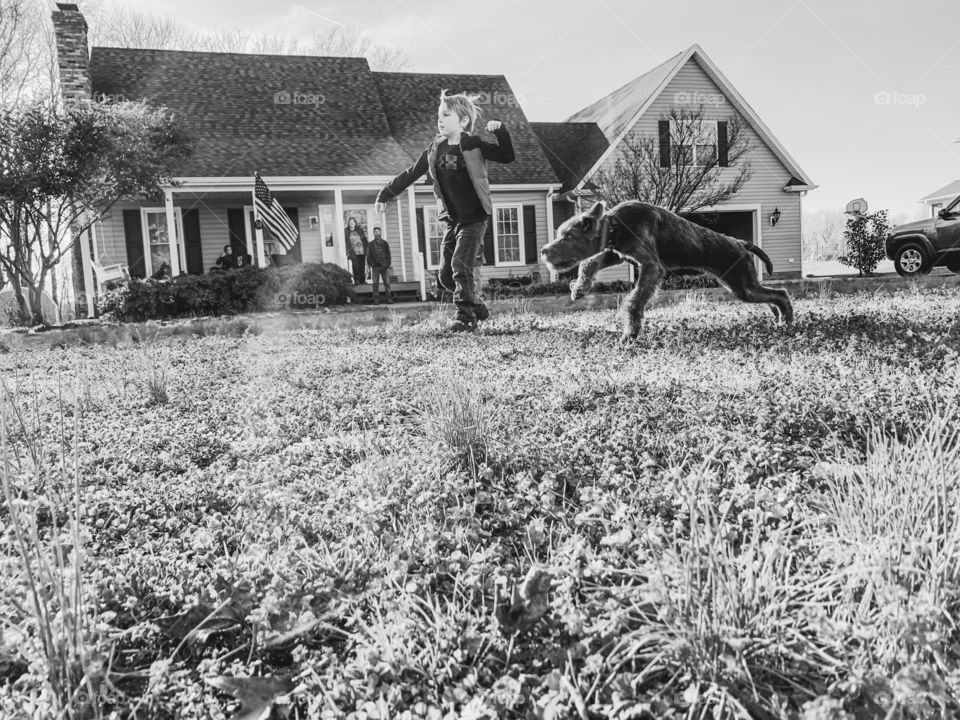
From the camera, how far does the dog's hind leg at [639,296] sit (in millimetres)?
5680

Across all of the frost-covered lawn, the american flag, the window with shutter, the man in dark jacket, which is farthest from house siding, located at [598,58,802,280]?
the frost-covered lawn

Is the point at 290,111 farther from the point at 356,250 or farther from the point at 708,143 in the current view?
the point at 708,143

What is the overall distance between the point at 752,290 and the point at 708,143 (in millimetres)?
17814

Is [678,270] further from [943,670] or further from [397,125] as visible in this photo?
[397,125]

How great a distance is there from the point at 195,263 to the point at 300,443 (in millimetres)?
18668

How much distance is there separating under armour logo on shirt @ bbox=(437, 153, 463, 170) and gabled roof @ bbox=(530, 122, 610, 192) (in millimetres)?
14357

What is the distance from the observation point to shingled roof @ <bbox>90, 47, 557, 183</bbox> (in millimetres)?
19312

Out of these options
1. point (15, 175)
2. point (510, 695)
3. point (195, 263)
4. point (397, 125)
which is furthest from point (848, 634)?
point (397, 125)

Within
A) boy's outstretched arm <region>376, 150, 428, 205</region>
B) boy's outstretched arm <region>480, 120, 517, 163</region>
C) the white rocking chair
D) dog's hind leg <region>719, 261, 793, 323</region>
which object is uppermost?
boy's outstretched arm <region>480, 120, 517, 163</region>

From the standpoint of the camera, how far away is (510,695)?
146cm

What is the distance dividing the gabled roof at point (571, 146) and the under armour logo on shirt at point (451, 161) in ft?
47.1

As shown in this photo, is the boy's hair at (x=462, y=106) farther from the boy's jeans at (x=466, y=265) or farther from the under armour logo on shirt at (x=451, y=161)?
the boy's jeans at (x=466, y=265)

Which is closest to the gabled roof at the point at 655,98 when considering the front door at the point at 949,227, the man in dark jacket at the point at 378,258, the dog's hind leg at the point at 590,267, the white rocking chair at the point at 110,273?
the front door at the point at 949,227

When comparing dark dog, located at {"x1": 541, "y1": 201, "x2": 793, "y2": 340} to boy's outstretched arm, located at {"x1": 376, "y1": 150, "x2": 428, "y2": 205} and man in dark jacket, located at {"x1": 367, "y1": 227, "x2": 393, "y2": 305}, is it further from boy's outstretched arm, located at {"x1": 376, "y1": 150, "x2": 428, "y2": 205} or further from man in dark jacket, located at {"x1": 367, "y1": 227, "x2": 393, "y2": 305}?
man in dark jacket, located at {"x1": 367, "y1": 227, "x2": 393, "y2": 305}
